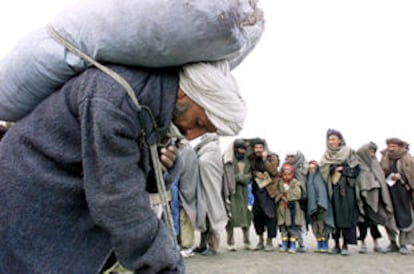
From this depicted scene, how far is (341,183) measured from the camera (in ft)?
23.9

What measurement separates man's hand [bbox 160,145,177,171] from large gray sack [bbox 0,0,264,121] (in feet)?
0.96

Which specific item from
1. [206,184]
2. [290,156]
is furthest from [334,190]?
[206,184]

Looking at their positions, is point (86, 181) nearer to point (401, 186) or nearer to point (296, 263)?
point (296, 263)

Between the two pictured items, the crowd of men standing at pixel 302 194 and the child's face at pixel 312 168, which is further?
the child's face at pixel 312 168

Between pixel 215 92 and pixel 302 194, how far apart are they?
6.64m

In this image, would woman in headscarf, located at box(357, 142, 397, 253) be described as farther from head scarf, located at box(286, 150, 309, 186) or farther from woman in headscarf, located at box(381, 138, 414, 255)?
head scarf, located at box(286, 150, 309, 186)

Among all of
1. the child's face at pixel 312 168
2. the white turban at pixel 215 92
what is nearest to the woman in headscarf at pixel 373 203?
the child's face at pixel 312 168

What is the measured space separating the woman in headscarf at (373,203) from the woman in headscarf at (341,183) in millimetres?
150

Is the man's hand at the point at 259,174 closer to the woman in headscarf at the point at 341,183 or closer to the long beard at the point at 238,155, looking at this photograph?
the long beard at the point at 238,155

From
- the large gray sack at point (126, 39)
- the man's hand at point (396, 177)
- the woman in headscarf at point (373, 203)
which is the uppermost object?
the large gray sack at point (126, 39)

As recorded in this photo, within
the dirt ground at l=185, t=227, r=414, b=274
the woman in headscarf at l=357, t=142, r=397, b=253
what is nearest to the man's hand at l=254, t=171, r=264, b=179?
the dirt ground at l=185, t=227, r=414, b=274

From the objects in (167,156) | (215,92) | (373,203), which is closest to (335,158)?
(373,203)

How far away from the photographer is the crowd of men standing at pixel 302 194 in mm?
7098

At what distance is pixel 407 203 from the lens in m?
7.39
